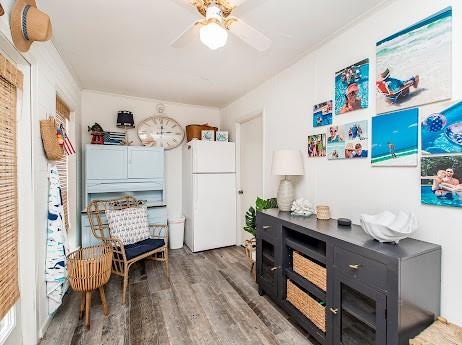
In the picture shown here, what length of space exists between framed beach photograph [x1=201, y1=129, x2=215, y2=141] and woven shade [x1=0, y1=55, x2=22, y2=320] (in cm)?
229

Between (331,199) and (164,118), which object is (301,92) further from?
(164,118)

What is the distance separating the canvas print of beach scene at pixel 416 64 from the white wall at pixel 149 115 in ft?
9.79

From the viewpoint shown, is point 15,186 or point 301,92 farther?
point 301,92

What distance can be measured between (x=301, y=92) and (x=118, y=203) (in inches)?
104

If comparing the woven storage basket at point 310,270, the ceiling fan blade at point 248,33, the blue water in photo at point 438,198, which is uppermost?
the ceiling fan blade at point 248,33

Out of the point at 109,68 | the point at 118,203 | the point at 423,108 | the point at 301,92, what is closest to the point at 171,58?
the point at 109,68

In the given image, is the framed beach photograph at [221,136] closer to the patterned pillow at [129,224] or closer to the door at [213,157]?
the door at [213,157]

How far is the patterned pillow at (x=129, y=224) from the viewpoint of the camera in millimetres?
2646

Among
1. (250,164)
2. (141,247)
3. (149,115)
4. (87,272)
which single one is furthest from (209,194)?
(87,272)

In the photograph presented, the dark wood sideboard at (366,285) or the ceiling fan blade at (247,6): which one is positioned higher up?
the ceiling fan blade at (247,6)

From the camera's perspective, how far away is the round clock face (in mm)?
3668

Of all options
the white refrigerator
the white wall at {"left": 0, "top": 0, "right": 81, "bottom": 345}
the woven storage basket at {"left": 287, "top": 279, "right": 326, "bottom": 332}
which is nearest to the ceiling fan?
the white wall at {"left": 0, "top": 0, "right": 81, "bottom": 345}

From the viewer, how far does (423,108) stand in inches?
55.9

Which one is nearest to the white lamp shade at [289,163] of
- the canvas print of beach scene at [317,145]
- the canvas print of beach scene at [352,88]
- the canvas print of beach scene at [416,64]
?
the canvas print of beach scene at [317,145]
